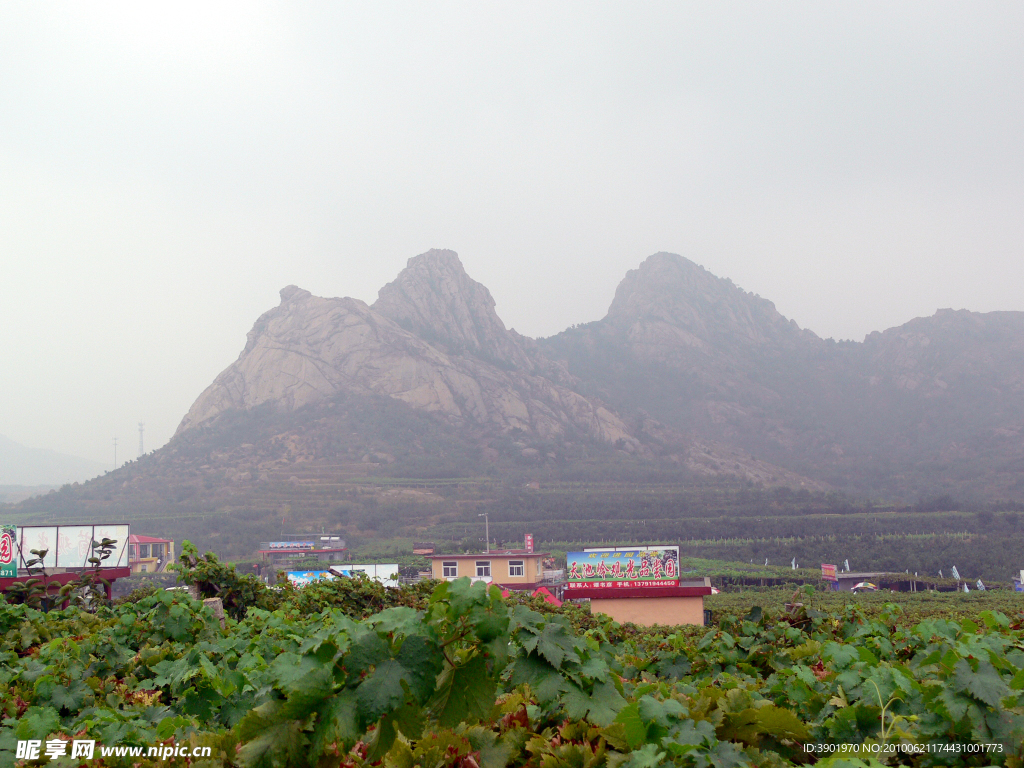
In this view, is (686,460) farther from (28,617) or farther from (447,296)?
(28,617)

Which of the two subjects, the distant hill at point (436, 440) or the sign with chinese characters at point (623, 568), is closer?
the sign with chinese characters at point (623, 568)

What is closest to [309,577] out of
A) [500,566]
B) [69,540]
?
[69,540]

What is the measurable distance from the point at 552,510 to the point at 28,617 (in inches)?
4057

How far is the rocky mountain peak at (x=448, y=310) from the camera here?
17775 centimetres

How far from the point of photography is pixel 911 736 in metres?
2.51

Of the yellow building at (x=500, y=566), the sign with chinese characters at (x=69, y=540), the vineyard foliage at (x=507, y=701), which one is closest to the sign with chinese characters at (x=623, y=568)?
the vineyard foliage at (x=507, y=701)

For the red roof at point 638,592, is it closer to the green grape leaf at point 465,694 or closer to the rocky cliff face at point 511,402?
the green grape leaf at point 465,694

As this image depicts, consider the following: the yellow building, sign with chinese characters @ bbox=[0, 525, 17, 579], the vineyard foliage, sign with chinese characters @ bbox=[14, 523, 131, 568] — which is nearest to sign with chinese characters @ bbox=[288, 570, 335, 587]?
sign with chinese characters @ bbox=[0, 525, 17, 579]

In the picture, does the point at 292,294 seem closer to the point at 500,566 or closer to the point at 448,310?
the point at 448,310

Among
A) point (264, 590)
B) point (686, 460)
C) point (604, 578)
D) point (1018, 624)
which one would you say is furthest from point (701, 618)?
point (686, 460)

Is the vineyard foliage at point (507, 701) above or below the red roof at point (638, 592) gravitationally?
above

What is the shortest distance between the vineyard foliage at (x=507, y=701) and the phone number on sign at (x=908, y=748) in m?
0.02

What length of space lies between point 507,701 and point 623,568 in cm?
1899

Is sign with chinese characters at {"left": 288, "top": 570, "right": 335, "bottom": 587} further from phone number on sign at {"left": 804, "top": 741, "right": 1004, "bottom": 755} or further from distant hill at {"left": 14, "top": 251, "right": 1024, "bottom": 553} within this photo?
distant hill at {"left": 14, "top": 251, "right": 1024, "bottom": 553}
